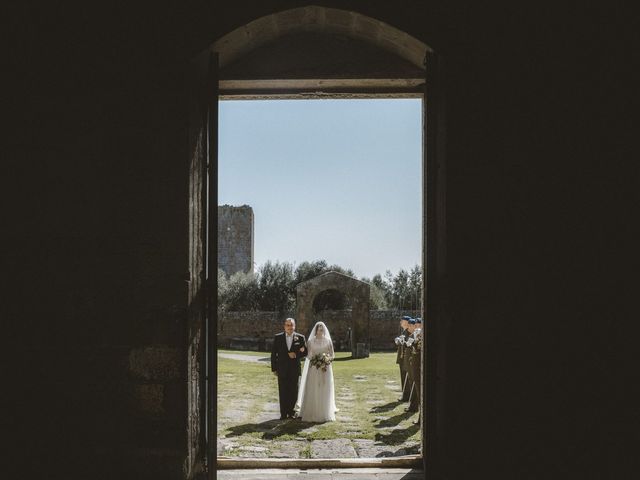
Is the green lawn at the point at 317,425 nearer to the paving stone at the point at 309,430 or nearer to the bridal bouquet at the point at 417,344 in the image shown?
the paving stone at the point at 309,430

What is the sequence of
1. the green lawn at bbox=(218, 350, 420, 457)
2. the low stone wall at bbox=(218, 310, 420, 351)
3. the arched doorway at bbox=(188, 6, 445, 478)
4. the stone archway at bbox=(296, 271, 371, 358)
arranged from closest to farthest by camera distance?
1. the arched doorway at bbox=(188, 6, 445, 478)
2. the green lawn at bbox=(218, 350, 420, 457)
3. the stone archway at bbox=(296, 271, 371, 358)
4. the low stone wall at bbox=(218, 310, 420, 351)

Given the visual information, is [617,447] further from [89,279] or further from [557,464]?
[89,279]

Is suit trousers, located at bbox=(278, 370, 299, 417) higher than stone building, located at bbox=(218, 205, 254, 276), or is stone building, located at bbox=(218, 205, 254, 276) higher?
stone building, located at bbox=(218, 205, 254, 276)

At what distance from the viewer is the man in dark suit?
845cm

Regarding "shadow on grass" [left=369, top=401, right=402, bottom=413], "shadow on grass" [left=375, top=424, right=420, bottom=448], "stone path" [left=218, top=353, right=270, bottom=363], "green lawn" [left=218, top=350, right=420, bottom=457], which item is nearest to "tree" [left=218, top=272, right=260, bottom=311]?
"stone path" [left=218, top=353, right=270, bottom=363]

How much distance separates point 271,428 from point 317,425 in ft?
2.51

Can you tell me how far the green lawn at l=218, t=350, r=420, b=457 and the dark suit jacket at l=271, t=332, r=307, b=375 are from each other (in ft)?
2.53

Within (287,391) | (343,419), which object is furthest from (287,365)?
(343,419)

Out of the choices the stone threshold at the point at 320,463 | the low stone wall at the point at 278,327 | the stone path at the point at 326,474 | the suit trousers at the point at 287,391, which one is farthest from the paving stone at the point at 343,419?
the low stone wall at the point at 278,327

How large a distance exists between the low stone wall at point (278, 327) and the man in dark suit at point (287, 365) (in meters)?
13.4

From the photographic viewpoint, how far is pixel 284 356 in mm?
8531

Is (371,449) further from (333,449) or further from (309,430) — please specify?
(309,430)

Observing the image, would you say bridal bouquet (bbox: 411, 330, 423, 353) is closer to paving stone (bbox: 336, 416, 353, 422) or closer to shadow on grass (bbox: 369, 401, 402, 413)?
shadow on grass (bbox: 369, 401, 402, 413)

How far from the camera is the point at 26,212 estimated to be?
3.03 meters
